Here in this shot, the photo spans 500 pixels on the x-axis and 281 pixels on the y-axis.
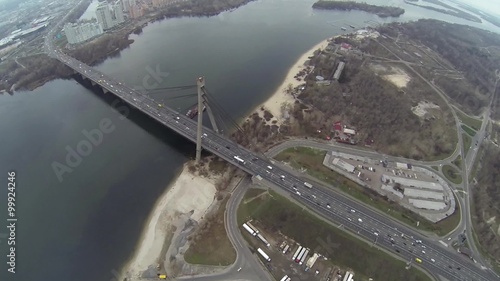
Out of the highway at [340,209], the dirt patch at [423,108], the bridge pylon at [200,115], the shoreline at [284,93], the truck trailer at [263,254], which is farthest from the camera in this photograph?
the shoreline at [284,93]

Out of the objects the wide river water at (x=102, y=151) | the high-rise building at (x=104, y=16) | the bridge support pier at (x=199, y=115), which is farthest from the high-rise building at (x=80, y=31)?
the bridge support pier at (x=199, y=115)

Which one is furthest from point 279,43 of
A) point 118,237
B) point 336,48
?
point 118,237

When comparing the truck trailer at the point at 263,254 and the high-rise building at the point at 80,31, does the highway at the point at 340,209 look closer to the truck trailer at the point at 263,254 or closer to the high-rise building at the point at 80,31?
the truck trailer at the point at 263,254

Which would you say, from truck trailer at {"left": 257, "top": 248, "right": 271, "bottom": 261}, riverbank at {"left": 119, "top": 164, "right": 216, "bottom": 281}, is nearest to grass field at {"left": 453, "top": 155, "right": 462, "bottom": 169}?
truck trailer at {"left": 257, "top": 248, "right": 271, "bottom": 261}

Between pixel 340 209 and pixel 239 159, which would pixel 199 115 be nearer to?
pixel 239 159

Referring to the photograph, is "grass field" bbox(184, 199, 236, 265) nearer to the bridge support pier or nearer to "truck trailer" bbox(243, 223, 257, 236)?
"truck trailer" bbox(243, 223, 257, 236)

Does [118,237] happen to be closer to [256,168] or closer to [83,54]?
[256,168]

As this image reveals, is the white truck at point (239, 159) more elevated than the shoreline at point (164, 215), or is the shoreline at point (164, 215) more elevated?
the white truck at point (239, 159)

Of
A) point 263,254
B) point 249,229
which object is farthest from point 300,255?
point 249,229
